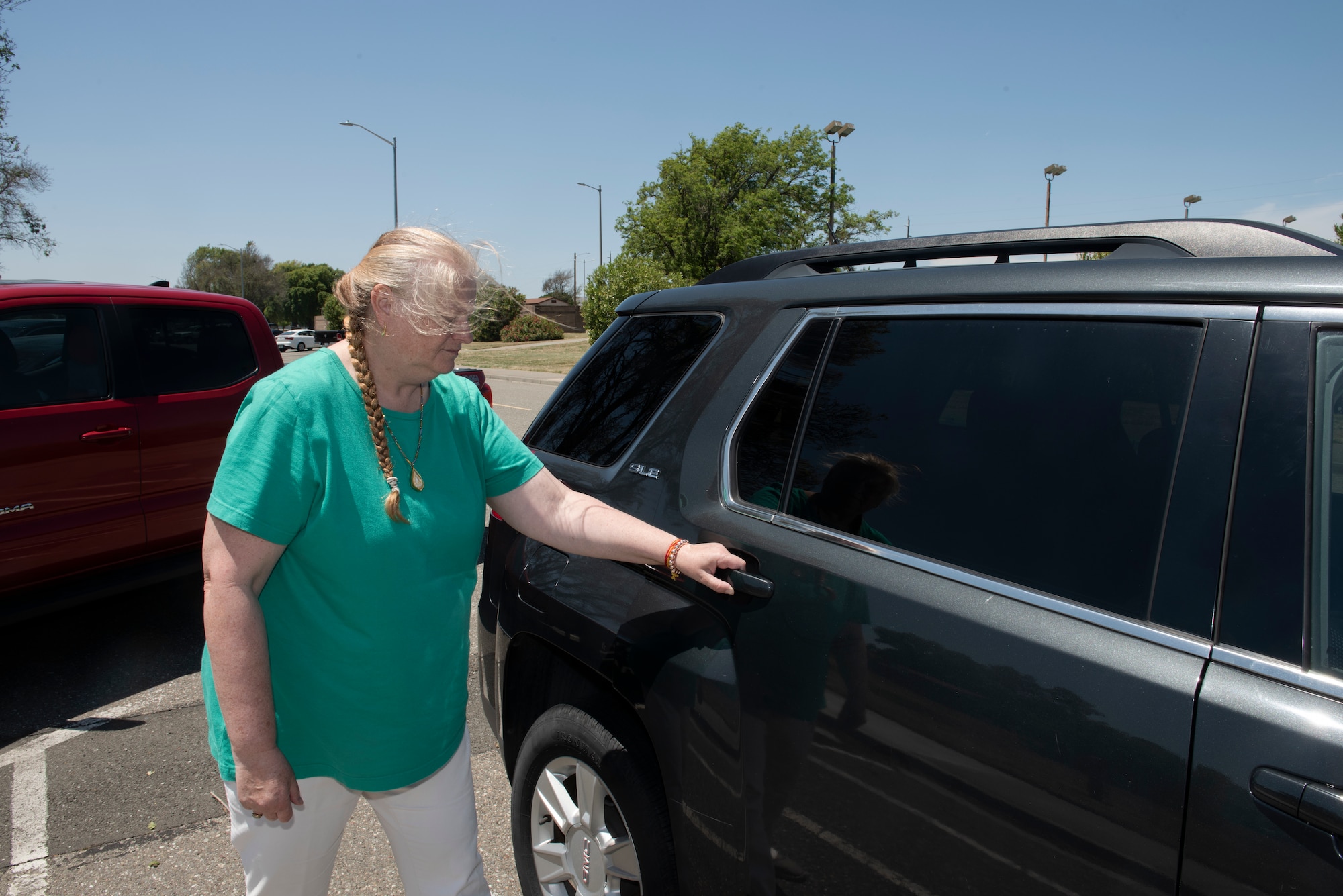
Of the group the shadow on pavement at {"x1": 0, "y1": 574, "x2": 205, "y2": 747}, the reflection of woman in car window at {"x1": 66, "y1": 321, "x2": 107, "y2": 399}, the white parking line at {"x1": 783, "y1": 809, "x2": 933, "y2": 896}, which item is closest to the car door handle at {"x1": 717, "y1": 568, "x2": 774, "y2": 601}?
the white parking line at {"x1": 783, "y1": 809, "x2": 933, "y2": 896}

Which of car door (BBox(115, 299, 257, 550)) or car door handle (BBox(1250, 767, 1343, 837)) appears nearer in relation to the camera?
car door handle (BBox(1250, 767, 1343, 837))

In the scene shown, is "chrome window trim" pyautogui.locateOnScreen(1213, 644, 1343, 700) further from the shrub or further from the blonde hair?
the shrub

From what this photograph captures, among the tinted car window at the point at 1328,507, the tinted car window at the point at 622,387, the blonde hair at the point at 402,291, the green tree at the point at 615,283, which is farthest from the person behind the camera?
the green tree at the point at 615,283

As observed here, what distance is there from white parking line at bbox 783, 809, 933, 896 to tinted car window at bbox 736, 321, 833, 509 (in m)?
0.63

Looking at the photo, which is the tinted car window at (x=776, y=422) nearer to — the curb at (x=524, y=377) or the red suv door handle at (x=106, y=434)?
the red suv door handle at (x=106, y=434)

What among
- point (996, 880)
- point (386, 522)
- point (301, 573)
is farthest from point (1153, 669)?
point (301, 573)

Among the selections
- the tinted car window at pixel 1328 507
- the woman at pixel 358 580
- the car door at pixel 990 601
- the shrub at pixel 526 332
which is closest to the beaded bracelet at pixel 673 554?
the woman at pixel 358 580

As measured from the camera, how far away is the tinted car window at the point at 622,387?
2.25m

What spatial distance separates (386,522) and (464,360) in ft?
117

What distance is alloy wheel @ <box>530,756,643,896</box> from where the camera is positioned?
77.7 inches

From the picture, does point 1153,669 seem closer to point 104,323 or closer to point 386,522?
point 386,522

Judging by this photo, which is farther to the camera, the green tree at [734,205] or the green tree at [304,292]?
the green tree at [304,292]

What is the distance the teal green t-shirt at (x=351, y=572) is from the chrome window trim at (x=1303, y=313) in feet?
4.75

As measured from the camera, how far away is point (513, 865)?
2.75m
